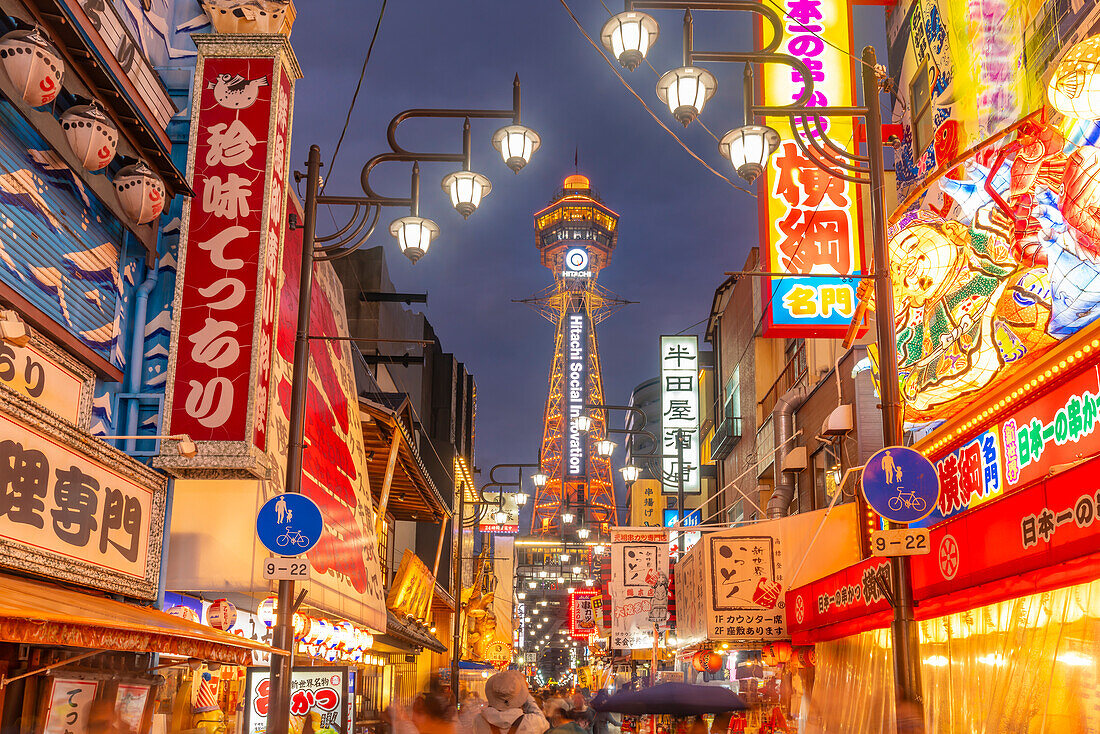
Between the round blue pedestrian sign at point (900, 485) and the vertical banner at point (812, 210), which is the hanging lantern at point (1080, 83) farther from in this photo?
the vertical banner at point (812, 210)

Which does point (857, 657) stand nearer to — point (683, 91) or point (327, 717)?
point (327, 717)

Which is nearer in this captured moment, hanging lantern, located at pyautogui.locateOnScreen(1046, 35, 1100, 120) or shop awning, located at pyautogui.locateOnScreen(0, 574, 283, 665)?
shop awning, located at pyautogui.locateOnScreen(0, 574, 283, 665)

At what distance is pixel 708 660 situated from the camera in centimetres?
2338

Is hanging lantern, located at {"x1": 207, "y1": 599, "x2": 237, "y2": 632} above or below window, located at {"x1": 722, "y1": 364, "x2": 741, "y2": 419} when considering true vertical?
below

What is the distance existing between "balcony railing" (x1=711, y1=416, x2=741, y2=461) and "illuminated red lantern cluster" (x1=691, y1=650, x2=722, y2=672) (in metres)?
13.6

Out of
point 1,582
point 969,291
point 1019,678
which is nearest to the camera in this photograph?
point 1,582

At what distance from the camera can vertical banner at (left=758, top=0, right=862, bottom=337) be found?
15125 millimetres

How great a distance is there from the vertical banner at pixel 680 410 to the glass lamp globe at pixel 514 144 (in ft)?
99.3

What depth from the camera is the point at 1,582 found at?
23.3 feet

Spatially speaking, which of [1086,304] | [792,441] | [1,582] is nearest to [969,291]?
[1086,304]

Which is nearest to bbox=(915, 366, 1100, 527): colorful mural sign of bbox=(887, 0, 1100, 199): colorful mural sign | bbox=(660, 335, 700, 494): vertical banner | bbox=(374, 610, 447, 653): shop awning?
bbox=(887, 0, 1100, 199): colorful mural sign

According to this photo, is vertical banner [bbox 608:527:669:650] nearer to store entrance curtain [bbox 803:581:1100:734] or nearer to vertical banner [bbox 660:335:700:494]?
vertical banner [bbox 660:335:700:494]

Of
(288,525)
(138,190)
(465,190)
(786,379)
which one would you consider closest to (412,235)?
(465,190)

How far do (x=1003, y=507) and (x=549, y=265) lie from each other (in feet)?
445
